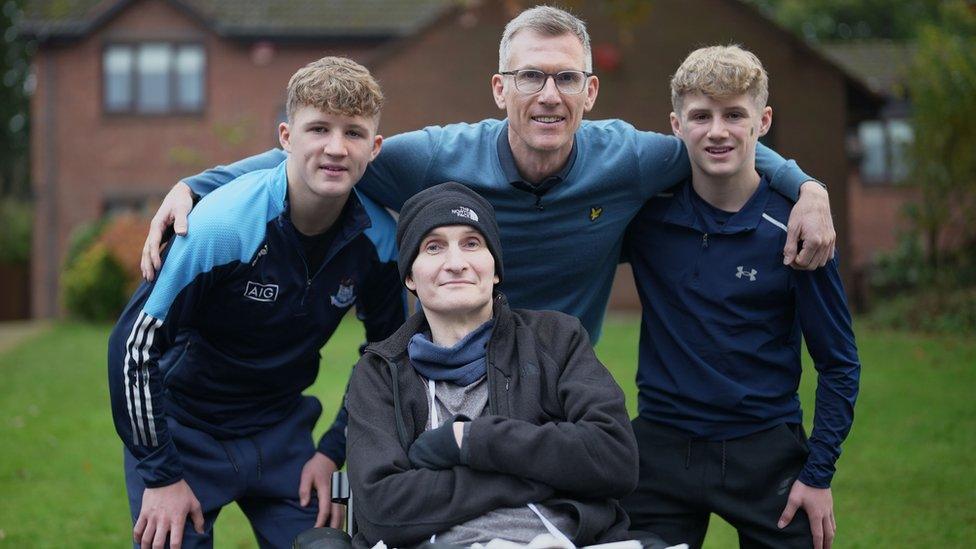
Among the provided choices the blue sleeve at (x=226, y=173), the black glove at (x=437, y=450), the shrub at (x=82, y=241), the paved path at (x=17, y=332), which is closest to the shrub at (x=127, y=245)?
the shrub at (x=82, y=241)

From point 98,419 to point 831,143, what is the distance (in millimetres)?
15379

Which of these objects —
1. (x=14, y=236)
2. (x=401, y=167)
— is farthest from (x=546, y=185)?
(x=14, y=236)

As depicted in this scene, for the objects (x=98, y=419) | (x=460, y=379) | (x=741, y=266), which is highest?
(x=741, y=266)

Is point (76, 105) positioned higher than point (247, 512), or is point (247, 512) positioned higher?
point (76, 105)

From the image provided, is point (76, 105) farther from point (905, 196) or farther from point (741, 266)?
point (741, 266)

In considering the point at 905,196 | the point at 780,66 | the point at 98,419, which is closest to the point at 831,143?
Result: the point at 780,66

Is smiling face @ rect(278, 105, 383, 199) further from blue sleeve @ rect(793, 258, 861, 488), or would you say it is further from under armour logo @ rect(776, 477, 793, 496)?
under armour logo @ rect(776, 477, 793, 496)

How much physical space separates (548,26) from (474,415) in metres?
1.58

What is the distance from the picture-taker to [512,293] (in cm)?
444

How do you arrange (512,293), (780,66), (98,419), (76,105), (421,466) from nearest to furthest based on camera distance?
(421,466) → (512,293) → (98,419) → (780,66) → (76,105)

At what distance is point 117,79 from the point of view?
2677cm

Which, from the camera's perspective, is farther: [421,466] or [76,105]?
[76,105]

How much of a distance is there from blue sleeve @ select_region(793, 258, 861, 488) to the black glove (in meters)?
1.45

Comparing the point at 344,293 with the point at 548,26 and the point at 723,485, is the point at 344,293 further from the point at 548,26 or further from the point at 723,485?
the point at 723,485
